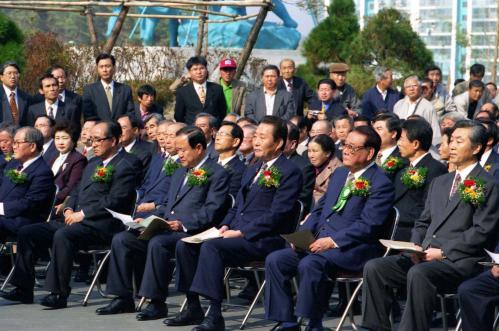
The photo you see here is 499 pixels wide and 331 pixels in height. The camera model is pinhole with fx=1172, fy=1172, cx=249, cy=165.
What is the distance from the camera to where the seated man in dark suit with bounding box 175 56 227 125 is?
49.7 feet

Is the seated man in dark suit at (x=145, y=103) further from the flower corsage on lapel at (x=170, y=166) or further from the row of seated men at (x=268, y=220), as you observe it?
the flower corsage on lapel at (x=170, y=166)

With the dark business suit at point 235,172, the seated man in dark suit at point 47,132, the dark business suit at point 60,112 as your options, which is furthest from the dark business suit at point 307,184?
the dark business suit at point 60,112

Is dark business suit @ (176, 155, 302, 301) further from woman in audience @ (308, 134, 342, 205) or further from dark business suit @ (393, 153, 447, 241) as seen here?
woman in audience @ (308, 134, 342, 205)

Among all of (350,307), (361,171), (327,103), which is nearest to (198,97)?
(327,103)

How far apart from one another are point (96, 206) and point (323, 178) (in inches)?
88.9

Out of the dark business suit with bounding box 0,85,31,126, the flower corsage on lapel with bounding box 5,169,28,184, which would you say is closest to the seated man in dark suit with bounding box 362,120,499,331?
the flower corsage on lapel with bounding box 5,169,28,184

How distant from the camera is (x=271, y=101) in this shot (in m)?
15.2

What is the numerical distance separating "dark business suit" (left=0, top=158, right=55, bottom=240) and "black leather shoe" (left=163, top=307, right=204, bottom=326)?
2321 millimetres

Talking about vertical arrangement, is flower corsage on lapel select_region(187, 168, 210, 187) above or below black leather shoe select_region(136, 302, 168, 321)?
above

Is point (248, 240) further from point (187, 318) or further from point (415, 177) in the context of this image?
point (415, 177)

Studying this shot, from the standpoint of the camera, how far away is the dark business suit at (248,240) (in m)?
9.66

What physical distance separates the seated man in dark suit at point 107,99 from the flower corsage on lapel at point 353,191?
5974 millimetres

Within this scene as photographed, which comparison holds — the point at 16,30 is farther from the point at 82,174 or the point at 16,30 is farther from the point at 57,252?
the point at 57,252

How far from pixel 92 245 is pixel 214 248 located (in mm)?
1848
